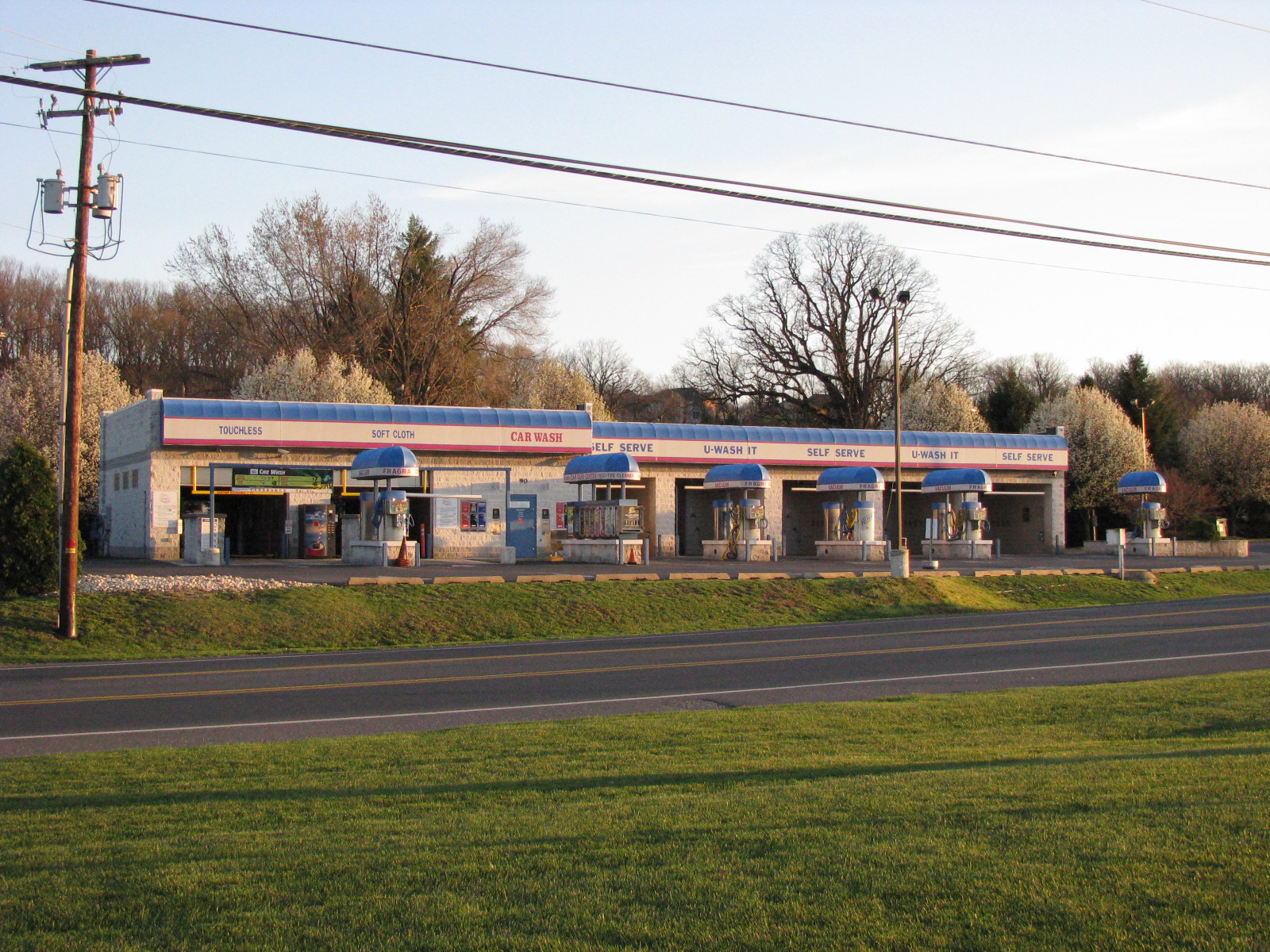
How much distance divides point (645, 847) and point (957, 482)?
42.5 meters

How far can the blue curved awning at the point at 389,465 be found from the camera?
33.2 m

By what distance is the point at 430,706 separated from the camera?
46.0ft

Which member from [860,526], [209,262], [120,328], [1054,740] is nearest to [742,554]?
[860,526]

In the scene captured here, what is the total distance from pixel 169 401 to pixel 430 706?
26.3m

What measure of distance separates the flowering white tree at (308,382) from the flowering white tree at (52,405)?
20.9 ft

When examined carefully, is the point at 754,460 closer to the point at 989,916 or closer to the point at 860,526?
the point at 860,526

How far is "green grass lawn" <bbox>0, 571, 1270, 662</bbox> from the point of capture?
22.1 metres

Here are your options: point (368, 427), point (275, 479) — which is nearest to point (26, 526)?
point (275, 479)

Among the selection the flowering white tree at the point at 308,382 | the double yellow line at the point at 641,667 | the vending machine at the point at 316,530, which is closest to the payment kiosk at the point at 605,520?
the vending machine at the point at 316,530

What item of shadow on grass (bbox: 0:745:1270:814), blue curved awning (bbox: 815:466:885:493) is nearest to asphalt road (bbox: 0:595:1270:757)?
shadow on grass (bbox: 0:745:1270:814)

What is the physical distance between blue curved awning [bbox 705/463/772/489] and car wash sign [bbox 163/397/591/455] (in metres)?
5.02

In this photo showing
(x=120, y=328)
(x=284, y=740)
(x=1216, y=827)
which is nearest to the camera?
(x=1216, y=827)

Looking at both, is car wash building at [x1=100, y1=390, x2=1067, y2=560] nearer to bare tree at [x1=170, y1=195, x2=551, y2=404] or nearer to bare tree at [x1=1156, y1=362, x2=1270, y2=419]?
bare tree at [x1=170, y1=195, x2=551, y2=404]

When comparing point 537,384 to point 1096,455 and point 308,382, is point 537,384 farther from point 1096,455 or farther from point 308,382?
point 1096,455
